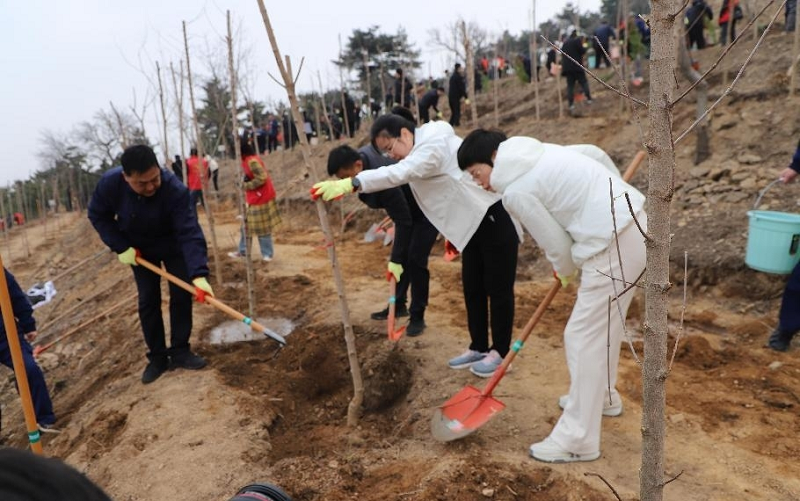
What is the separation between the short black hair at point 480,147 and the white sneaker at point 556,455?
4.58ft

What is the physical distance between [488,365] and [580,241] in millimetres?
1290

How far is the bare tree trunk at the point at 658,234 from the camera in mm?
1035

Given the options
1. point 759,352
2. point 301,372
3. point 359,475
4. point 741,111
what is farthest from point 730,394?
point 741,111

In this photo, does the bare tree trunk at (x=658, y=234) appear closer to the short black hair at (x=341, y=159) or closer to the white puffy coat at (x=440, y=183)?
the white puffy coat at (x=440, y=183)

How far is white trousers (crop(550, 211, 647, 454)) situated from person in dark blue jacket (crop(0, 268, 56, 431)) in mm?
3329

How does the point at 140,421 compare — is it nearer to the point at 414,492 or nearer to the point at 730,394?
the point at 414,492

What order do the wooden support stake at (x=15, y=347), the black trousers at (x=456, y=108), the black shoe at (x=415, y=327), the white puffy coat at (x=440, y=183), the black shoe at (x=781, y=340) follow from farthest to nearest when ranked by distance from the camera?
1. the black trousers at (x=456, y=108)
2. the black shoe at (x=415, y=327)
3. the black shoe at (x=781, y=340)
4. the white puffy coat at (x=440, y=183)
5. the wooden support stake at (x=15, y=347)

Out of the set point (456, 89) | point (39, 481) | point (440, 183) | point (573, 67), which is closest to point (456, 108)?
point (456, 89)

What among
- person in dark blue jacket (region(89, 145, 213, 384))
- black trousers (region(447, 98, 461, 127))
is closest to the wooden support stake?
person in dark blue jacket (region(89, 145, 213, 384))

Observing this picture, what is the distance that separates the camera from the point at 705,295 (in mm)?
4992

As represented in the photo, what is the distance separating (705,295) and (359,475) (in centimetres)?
404

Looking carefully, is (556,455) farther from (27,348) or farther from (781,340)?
(27,348)

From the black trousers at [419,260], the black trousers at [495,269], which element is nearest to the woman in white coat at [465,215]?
the black trousers at [495,269]

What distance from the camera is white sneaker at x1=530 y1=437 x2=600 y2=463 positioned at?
8.10ft
